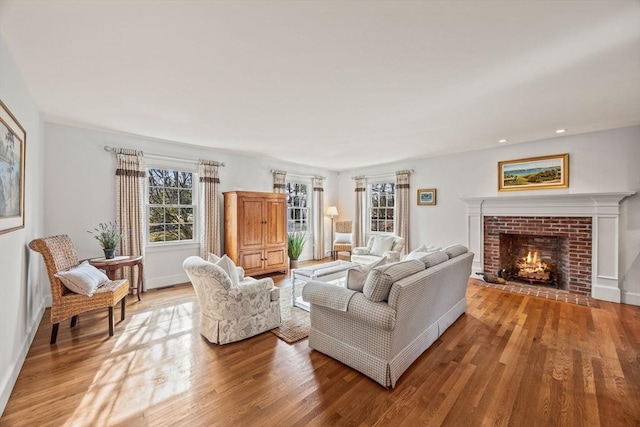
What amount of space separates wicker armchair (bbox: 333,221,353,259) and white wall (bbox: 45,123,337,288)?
333cm

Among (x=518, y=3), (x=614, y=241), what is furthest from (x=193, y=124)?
(x=614, y=241)

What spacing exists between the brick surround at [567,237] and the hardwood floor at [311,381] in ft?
3.93

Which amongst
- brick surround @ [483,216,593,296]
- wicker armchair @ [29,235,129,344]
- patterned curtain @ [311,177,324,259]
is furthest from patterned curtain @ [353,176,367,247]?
wicker armchair @ [29,235,129,344]

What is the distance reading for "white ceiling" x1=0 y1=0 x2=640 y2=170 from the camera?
165 cm

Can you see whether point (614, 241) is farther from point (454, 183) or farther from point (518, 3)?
point (518, 3)

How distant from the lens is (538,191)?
4.60 meters

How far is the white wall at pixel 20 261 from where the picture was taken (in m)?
1.92

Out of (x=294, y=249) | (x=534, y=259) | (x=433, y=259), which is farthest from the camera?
(x=294, y=249)

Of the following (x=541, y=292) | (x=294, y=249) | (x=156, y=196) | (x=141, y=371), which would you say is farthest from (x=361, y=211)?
(x=141, y=371)

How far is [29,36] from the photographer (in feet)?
6.16

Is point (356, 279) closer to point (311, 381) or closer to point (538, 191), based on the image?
point (311, 381)

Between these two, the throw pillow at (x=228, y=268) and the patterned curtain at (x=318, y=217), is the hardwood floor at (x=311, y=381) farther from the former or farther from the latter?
the patterned curtain at (x=318, y=217)

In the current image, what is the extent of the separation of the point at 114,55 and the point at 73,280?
217cm

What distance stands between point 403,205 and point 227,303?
4598 millimetres
